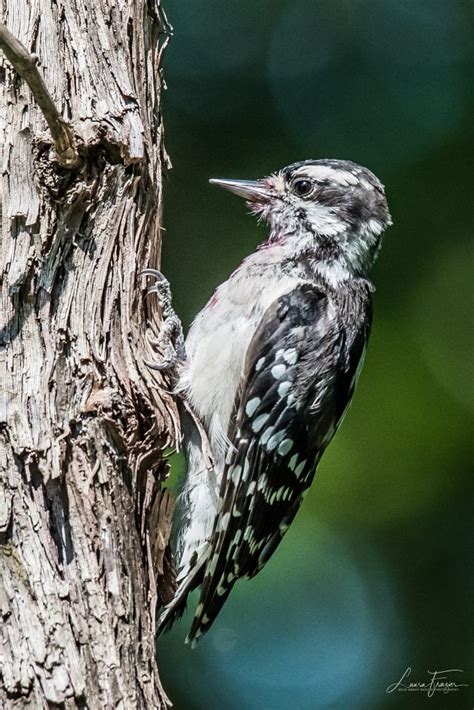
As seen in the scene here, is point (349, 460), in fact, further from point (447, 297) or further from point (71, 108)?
point (71, 108)

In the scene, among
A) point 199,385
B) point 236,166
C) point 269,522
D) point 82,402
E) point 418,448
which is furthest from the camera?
point 236,166

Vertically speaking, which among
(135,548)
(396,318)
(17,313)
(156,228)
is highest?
(396,318)

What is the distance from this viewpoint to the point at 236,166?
6.29m

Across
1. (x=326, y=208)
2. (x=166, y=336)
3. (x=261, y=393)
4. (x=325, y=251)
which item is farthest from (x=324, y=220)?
(x=166, y=336)

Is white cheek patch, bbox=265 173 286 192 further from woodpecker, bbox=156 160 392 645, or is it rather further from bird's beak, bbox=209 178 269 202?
woodpecker, bbox=156 160 392 645

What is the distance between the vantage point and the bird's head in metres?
4.48

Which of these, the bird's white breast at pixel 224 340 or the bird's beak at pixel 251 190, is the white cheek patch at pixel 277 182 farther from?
the bird's white breast at pixel 224 340

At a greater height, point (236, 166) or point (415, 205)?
point (236, 166)

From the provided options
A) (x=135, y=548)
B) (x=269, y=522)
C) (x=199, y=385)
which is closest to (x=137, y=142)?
(x=199, y=385)

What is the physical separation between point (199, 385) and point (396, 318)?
211cm

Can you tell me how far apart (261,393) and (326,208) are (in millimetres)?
1025

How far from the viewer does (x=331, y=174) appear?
4566mm
